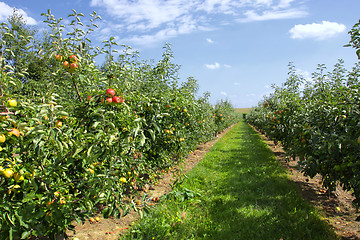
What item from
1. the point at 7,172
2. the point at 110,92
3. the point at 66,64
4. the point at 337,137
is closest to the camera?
the point at 7,172

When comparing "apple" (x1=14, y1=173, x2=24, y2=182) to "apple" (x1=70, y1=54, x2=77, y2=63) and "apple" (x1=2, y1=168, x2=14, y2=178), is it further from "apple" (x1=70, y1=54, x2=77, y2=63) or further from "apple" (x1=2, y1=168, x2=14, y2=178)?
"apple" (x1=70, y1=54, x2=77, y2=63)

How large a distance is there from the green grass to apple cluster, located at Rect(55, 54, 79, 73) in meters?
2.19

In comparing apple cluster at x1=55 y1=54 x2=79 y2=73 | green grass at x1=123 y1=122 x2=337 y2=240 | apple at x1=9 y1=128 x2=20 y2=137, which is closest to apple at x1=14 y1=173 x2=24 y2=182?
apple at x1=9 y1=128 x2=20 y2=137

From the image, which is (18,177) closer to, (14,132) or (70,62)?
(14,132)

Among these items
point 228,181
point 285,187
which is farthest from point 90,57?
point 285,187

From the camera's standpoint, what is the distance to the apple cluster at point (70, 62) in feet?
7.45

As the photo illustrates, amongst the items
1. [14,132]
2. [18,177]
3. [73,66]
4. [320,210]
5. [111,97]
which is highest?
[73,66]

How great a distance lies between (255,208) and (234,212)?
0.41 metres

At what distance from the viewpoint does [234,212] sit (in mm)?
3814

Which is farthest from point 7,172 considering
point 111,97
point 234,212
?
point 234,212

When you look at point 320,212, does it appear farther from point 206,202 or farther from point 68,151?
point 68,151

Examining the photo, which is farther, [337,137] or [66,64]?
[337,137]

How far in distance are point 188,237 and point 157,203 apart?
1145 mm

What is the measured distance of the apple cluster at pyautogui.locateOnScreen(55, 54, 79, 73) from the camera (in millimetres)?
2270
